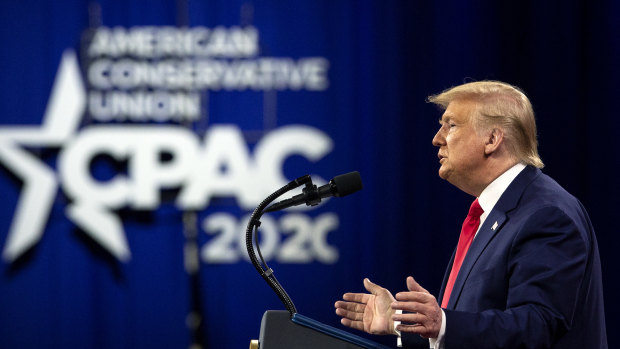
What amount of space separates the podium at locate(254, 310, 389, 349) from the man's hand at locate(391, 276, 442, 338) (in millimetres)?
85

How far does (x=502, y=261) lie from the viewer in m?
1.37

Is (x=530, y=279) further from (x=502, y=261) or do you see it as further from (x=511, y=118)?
(x=511, y=118)

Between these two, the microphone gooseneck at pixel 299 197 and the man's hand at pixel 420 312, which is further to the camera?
the microphone gooseneck at pixel 299 197

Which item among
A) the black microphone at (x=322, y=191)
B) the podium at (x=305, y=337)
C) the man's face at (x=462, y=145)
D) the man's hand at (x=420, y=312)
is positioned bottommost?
the podium at (x=305, y=337)

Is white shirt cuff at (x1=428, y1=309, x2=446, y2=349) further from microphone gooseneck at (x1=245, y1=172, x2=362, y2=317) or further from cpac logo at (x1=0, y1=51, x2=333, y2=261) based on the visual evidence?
cpac logo at (x1=0, y1=51, x2=333, y2=261)

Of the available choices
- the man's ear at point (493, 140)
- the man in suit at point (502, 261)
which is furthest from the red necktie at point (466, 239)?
the man's ear at point (493, 140)

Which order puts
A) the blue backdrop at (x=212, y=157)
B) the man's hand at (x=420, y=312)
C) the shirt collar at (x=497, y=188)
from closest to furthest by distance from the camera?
the man's hand at (x=420, y=312) → the shirt collar at (x=497, y=188) → the blue backdrop at (x=212, y=157)

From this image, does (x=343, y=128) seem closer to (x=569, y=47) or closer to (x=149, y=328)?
(x=569, y=47)

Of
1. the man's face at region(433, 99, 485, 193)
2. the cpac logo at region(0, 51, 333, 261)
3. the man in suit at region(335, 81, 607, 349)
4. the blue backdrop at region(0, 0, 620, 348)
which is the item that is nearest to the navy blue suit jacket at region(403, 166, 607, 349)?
the man in suit at region(335, 81, 607, 349)

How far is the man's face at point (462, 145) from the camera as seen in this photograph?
5.33 ft

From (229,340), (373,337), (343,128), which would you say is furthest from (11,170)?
(373,337)

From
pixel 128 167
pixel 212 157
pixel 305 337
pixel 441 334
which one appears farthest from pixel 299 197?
pixel 128 167

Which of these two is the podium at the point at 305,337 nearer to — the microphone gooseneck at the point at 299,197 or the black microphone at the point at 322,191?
the microphone gooseneck at the point at 299,197

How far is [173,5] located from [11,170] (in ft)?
4.17
